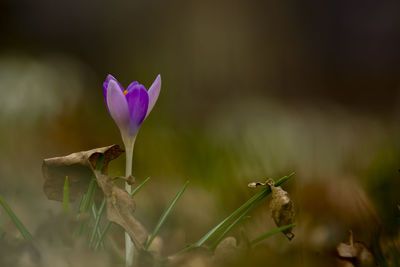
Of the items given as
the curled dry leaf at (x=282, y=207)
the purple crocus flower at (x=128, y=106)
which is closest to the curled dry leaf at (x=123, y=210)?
the purple crocus flower at (x=128, y=106)

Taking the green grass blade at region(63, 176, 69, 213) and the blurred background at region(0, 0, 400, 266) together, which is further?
the blurred background at region(0, 0, 400, 266)

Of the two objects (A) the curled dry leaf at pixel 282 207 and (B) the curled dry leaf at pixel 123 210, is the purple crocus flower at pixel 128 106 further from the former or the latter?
(A) the curled dry leaf at pixel 282 207

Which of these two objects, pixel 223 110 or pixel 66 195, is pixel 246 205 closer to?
pixel 66 195

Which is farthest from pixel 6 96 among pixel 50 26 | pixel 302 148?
pixel 50 26

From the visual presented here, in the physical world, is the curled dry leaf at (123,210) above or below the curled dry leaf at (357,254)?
above

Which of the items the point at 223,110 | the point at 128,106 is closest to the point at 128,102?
the point at 128,106

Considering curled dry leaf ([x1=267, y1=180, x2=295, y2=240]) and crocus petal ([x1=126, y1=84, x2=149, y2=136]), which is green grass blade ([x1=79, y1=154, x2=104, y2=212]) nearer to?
crocus petal ([x1=126, y1=84, x2=149, y2=136])

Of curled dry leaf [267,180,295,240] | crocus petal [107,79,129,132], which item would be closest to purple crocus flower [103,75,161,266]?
crocus petal [107,79,129,132]

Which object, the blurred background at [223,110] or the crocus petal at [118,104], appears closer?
the crocus petal at [118,104]
